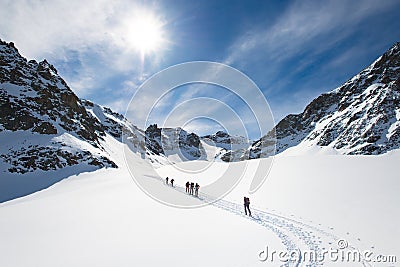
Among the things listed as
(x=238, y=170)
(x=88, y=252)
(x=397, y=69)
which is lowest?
(x=88, y=252)

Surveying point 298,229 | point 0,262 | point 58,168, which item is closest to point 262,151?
point 58,168

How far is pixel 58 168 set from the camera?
1389 inches

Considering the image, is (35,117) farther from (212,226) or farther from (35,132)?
(212,226)

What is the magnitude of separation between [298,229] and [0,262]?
526 inches

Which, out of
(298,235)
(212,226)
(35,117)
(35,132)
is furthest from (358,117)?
(35,117)

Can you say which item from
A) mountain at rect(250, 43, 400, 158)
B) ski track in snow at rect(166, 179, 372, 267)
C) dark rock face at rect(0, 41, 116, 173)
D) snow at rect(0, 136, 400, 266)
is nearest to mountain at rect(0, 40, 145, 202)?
dark rock face at rect(0, 41, 116, 173)

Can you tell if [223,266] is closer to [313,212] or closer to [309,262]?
[309,262]

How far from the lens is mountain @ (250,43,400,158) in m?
61.3

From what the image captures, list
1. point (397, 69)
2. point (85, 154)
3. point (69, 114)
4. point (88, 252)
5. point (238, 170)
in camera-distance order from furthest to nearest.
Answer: point (397, 69), point (69, 114), point (85, 154), point (238, 170), point (88, 252)

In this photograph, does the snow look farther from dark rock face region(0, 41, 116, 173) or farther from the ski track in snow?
dark rock face region(0, 41, 116, 173)

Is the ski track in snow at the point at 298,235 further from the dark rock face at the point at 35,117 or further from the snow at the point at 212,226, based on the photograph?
the dark rock face at the point at 35,117

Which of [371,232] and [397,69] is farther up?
[397,69]

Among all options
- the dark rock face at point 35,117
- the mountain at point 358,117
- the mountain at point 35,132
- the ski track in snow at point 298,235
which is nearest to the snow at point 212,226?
the ski track in snow at point 298,235

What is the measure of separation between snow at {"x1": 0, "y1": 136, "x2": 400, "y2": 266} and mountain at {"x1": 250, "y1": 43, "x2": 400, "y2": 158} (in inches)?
2077
